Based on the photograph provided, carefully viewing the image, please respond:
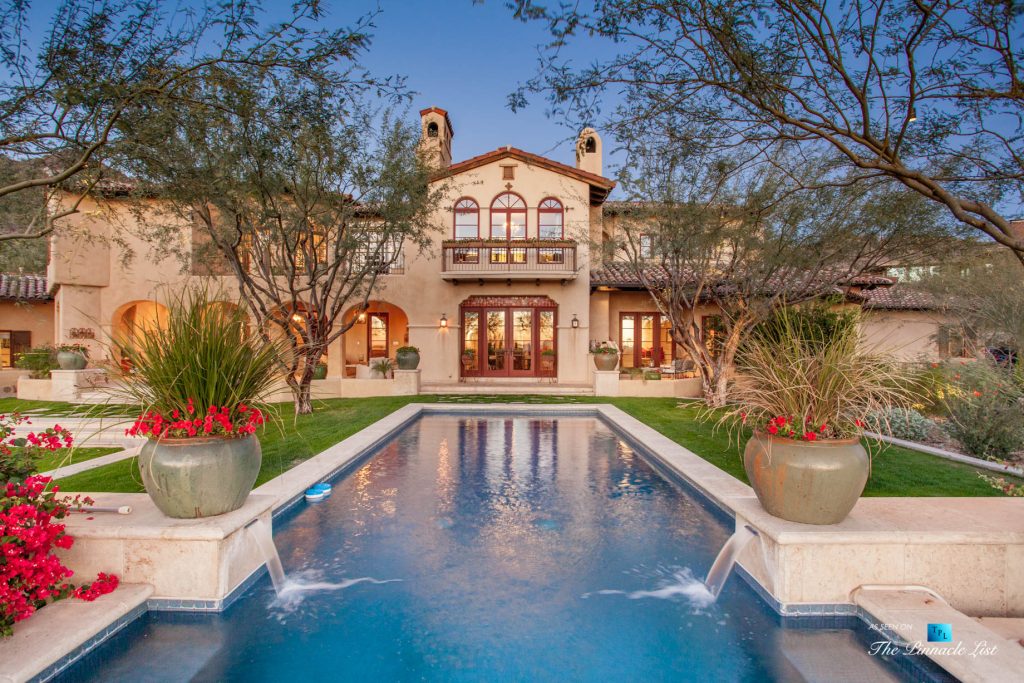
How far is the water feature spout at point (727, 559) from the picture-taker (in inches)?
156

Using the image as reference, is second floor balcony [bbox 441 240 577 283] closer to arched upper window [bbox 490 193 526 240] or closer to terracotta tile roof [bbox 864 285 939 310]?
arched upper window [bbox 490 193 526 240]

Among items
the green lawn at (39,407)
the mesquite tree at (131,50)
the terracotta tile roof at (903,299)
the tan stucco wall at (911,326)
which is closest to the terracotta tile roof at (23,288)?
the green lawn at (39,407)

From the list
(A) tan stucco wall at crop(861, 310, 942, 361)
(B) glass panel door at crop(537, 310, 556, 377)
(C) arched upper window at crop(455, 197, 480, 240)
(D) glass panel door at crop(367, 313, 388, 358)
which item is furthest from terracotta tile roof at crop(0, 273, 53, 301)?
(A) tan stucco wall at crop(861, 310, 942, 361)

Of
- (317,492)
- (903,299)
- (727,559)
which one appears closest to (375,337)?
(317,492)

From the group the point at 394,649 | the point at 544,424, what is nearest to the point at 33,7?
the point at 394,649

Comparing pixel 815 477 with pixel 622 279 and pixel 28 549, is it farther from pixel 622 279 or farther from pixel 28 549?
pixel 622 279

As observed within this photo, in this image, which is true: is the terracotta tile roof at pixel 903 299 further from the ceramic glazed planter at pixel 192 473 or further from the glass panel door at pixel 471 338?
the ceramic glazed planter at pixel 192 473

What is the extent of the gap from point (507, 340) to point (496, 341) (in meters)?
0.39

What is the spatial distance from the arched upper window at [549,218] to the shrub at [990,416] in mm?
11884

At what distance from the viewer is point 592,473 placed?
727cm

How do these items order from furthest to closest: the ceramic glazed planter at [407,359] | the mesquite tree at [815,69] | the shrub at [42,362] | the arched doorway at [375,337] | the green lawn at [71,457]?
the arched doorway at [375,337] < the ceramic glazed planter at [407,359] < the shrub at [42,362] < the green lawn at [71,457] < the mesquite tree at [815,69]

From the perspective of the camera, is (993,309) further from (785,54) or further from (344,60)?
(344,60)

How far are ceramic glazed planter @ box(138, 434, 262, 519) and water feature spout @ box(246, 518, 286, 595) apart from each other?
0.35m

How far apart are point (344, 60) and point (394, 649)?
6378mm
